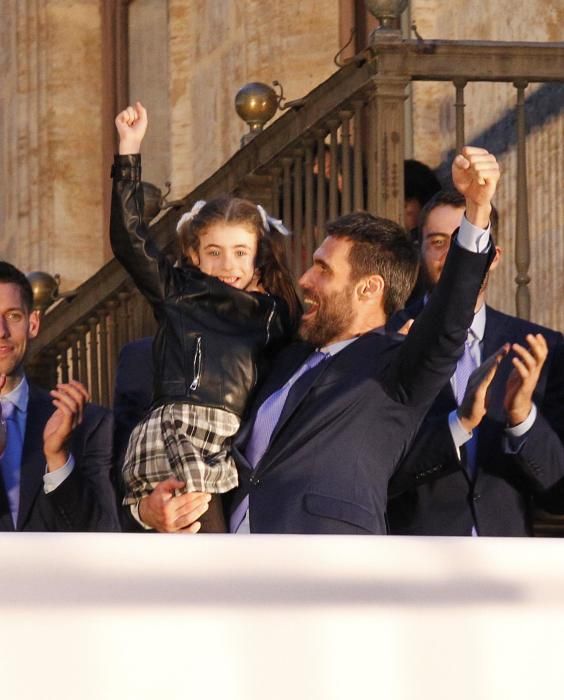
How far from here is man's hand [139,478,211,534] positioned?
3.90m

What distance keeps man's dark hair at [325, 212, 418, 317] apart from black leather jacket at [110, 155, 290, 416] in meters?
0.24

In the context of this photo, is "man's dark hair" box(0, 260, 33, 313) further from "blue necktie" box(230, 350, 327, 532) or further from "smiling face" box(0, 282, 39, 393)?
"blue necktie" box(230, 350, 327, 532)

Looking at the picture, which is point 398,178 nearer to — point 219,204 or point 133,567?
point 219,204

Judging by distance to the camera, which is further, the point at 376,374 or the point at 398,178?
the point at 398,178

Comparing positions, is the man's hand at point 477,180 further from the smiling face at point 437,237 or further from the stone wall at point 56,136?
the stone wall at point 56,136

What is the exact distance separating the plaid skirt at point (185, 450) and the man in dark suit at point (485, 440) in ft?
1.19

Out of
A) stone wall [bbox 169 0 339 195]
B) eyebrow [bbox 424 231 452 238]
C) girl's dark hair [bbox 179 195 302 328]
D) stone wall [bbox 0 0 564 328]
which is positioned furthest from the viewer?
stone wall [bbox 169 0 339 195]

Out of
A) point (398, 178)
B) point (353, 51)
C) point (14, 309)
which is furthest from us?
point (353, 51)

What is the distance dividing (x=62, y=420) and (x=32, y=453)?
14.1 inches

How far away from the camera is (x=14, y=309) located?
4734 millimetres

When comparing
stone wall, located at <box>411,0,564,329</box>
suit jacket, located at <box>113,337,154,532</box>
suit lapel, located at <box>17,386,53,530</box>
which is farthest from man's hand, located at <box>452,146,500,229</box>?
stone wall, located at <box>411,0,564,329</box>

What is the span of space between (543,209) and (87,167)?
6638 millimetres

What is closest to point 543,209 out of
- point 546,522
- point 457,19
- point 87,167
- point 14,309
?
point 457,19

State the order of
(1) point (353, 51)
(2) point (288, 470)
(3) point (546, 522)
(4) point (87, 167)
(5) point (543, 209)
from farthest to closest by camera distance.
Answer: (4) point (87, 167) < (1) point (353, 51) < (5) point (543, 209) < (3) point (546, 522) < (2) point (288, 470)
